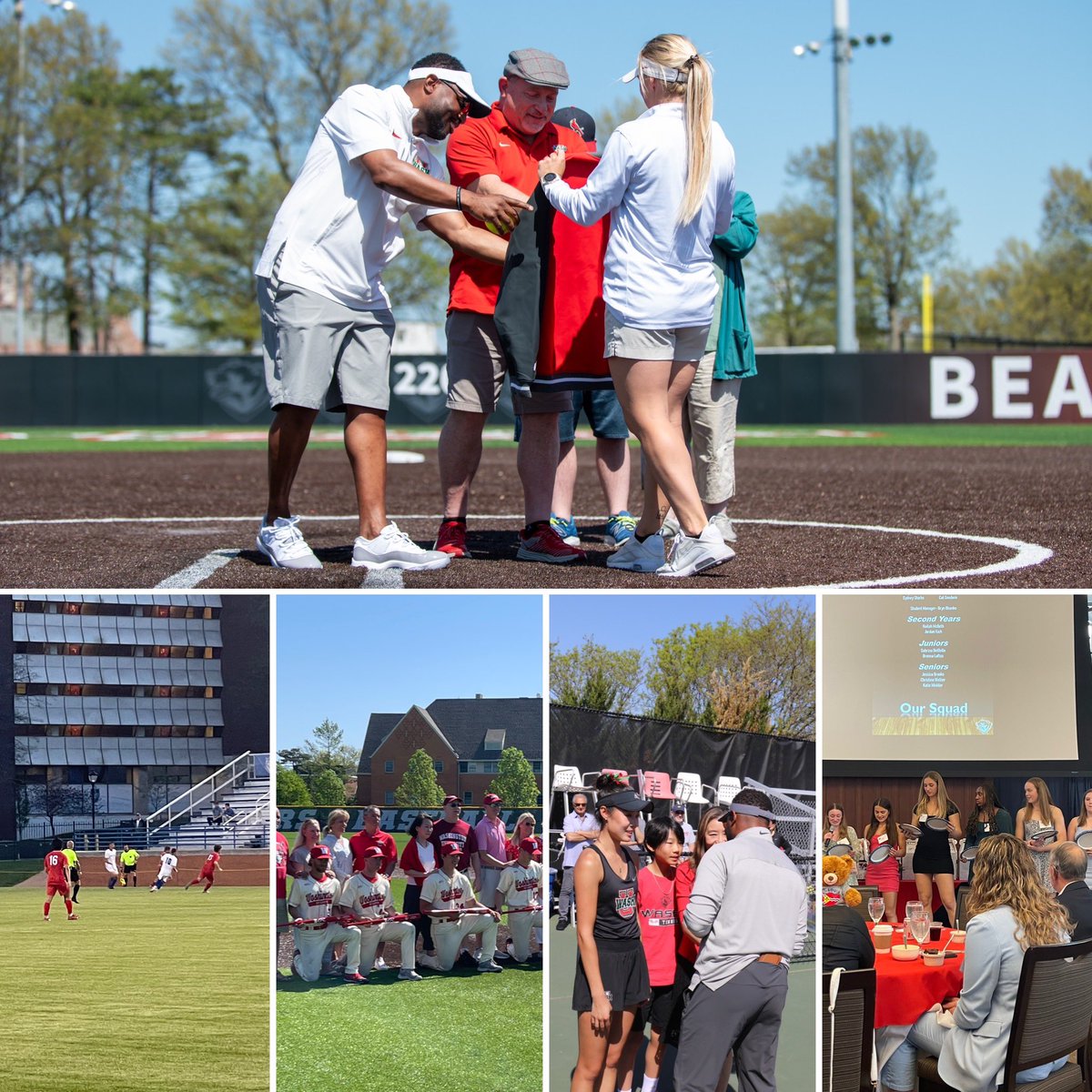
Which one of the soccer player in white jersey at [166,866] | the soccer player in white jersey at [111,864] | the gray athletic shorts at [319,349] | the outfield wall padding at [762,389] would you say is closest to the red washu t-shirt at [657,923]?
the soccer player in white jersey at [166,866]

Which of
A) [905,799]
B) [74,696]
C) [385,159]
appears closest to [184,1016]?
[74,696]

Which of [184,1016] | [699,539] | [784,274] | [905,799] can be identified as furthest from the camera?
[784,274]

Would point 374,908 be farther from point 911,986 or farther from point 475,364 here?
point 475,364

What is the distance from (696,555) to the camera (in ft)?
16.1

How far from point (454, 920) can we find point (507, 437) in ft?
54.7

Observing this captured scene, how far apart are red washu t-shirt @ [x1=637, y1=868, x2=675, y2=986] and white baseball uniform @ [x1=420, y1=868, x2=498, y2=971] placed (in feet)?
1.16

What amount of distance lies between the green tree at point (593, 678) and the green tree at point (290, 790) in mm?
601

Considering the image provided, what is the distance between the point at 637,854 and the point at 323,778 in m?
0.76

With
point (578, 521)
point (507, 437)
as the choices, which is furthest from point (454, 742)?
point (507, 437)

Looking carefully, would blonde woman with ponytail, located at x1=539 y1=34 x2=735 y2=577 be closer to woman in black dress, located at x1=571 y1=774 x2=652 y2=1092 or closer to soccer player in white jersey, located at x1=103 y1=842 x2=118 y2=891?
woman in black dress, located at x1=571 y1=774 x2=652 y2=1092

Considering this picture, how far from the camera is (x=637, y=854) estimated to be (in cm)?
360

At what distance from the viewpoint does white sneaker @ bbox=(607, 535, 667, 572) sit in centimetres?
514

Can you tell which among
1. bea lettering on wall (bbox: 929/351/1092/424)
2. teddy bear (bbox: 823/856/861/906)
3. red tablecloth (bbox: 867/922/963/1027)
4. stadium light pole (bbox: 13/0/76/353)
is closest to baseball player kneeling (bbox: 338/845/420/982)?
teddy bear (bbox: 823/856/861/906)

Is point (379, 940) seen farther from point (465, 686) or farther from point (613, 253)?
point (613, 253)
